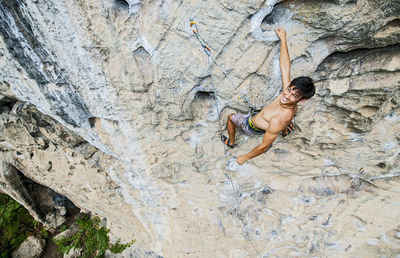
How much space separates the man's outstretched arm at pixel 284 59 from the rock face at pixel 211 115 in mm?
86

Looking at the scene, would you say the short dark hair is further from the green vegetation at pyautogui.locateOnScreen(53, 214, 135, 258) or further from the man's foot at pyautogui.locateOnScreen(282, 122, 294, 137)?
the green vegetation at pyautogui.locateOnScreen(53, 214, 135, 258)

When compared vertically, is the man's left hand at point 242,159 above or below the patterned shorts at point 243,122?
below

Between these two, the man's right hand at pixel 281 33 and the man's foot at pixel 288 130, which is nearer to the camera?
the man's right hand at pixel 281 33

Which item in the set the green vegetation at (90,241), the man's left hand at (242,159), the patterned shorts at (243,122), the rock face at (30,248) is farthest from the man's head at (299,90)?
the rock face at (30,248)

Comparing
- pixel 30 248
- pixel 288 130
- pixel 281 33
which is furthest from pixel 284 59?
pixel 30 248

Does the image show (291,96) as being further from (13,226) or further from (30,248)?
(13,226)

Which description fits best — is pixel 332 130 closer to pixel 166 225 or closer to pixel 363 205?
pixel 363 205

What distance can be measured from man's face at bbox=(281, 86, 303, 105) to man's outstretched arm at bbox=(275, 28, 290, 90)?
171 mm

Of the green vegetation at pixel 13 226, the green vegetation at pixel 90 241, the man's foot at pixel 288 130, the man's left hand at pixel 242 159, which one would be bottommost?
the green vegetation at pixel 90 241

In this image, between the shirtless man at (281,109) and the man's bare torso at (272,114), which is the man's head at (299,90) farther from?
the man's bare torso at (272,114)

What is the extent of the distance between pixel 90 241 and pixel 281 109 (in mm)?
7196

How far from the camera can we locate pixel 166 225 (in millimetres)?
4441

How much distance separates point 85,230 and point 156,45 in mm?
7199

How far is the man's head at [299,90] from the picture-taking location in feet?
6.63
